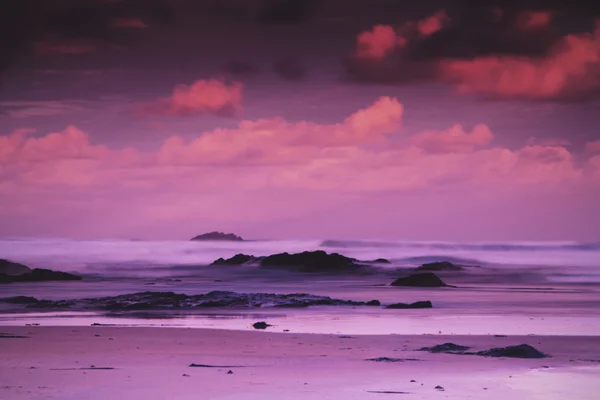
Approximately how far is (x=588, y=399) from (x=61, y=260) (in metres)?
73.8

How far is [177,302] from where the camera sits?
29703 mm

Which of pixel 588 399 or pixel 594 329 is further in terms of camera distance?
pixel 594 329

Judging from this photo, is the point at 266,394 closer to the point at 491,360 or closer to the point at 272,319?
the point at 491,360

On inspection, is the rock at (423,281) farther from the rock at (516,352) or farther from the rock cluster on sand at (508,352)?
the rock at (516,352)

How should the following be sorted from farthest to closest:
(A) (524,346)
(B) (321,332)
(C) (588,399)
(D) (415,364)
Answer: (B) (321,332), (A) (524,346), (D) (415,364), (C) (588,399)

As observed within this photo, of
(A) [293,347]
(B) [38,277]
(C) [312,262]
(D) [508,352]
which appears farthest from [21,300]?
(C) [312,262]

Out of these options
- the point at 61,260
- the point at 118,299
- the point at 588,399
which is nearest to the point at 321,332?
the point at 588,399

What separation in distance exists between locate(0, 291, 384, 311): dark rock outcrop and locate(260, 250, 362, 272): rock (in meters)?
33.0

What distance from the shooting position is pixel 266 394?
12312 millimetres

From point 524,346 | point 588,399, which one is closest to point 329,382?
point 588,399

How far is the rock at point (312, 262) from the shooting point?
216ft

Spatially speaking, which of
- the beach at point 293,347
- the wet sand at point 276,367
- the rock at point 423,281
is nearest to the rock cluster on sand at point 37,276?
the beach at point 293,347

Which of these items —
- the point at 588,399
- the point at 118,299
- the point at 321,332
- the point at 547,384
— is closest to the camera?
the point at 588,399

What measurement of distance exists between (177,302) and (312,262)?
123 ft
